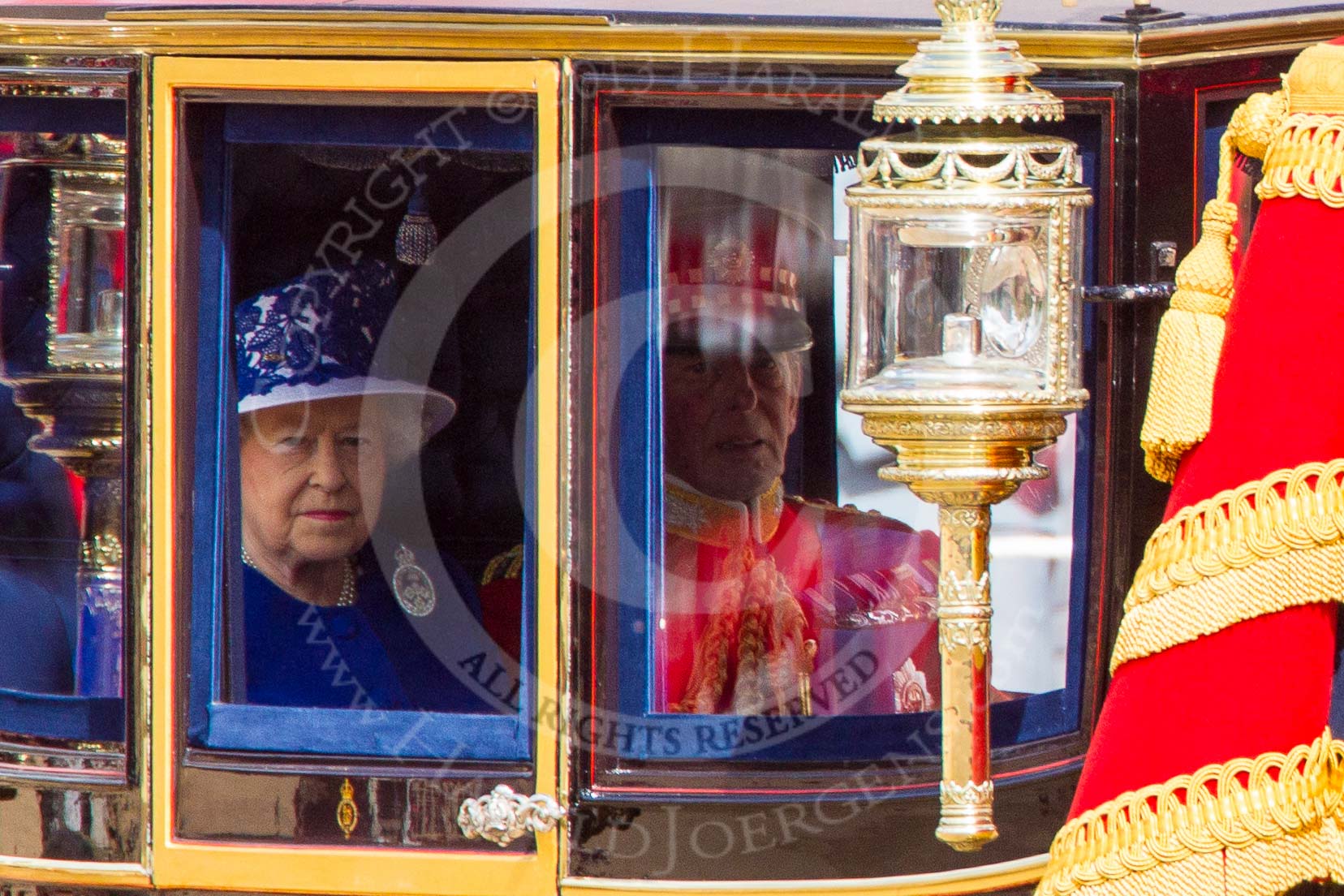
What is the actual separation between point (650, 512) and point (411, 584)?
1.47 ft

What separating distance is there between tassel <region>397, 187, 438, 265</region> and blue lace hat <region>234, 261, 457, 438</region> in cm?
4

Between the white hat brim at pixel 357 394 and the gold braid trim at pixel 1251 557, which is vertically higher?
the white hat brim at pixel 357 394

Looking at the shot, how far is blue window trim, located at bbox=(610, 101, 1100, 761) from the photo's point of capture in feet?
8.97

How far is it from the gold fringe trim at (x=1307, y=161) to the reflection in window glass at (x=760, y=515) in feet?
3.12

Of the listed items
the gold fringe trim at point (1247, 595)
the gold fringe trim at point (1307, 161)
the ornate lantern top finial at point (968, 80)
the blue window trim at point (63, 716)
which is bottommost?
the blue window trim at point (63, 716)

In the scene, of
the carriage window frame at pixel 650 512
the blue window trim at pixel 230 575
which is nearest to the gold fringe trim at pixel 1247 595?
the carriage window frame at pixel 650 512

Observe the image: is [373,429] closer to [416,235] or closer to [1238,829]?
[416,235]

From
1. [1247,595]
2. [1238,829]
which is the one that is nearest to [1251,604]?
[1247,595]

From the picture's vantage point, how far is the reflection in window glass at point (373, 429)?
9.35ft

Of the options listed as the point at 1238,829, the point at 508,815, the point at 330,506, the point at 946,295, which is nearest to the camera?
the point at 1238,829

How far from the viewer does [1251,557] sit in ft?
5.87

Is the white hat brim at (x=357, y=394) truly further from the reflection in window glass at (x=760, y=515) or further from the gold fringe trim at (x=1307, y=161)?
the gold fringe trim at (x=1307, y=161)

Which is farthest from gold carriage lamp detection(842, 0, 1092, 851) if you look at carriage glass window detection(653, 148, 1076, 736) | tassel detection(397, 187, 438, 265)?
tassel detection(397, 187, 438, 265)

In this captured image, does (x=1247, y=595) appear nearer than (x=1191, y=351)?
Yes
